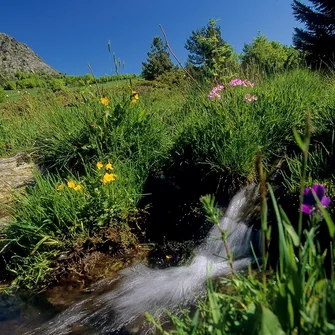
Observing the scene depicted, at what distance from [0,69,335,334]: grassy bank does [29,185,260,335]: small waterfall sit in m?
0.31

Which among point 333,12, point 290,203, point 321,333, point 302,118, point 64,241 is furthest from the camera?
point 333,12

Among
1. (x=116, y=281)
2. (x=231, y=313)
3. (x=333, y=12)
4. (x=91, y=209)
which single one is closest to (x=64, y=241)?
(x=91, y=209)

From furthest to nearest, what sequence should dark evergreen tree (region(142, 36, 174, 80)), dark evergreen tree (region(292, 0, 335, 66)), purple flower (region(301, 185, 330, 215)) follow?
dark evergreen tree (region(142, 36, 174, 80)), dark evergreen tree (region(292, 0, 335, 66)), purple flower (region(301, 185, 330, 215))

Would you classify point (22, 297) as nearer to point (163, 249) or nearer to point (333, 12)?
point (163, 249)

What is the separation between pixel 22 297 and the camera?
11.5 ft

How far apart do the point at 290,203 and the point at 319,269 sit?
8.15ft

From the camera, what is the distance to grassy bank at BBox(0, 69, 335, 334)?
12.4ft

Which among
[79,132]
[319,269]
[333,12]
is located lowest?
[319,269]

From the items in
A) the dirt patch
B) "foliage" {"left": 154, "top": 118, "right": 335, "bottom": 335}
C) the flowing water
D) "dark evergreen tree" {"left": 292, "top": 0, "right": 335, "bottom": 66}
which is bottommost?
the flowing water

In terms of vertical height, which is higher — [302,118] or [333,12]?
[333,12]

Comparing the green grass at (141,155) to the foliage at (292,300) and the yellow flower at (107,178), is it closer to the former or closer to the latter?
the yellow flower at (107,178)

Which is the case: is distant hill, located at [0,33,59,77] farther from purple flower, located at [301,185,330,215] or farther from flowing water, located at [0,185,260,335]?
purple flower, located at [301,185,330,215]

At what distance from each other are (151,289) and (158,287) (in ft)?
0.20

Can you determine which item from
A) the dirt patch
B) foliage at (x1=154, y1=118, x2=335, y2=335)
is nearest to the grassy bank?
the dirt patch
